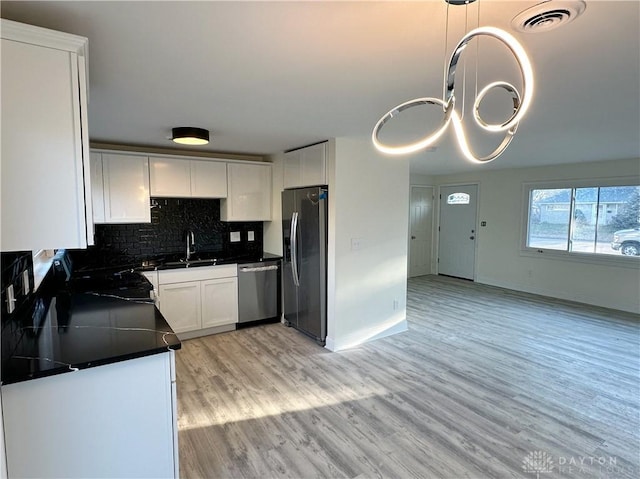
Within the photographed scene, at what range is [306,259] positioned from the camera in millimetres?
4016

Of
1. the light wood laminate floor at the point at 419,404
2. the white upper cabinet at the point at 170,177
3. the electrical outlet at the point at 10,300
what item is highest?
the white upper cabinet at the point at 170,177

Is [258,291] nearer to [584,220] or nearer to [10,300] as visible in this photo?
[10,300]

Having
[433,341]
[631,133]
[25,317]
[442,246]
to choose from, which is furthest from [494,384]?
[442,246]

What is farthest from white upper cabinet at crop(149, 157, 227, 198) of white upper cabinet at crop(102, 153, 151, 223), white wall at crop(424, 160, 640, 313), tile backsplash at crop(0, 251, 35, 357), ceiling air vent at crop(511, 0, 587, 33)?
white wall at crop(424, 160, 640, 313)

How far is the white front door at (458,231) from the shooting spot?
705cm

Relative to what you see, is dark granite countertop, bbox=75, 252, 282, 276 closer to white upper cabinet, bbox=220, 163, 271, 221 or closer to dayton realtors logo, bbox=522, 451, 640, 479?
white upper cabinet, bbox=220, 163, 271, 221

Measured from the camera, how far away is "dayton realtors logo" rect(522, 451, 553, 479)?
2041mm

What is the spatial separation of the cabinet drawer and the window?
5182 millimetres

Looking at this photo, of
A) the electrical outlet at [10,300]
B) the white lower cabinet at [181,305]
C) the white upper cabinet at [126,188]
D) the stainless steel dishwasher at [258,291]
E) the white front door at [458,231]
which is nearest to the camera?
the electrical outlet at [10,300]

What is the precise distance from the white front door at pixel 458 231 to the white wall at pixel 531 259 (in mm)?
169

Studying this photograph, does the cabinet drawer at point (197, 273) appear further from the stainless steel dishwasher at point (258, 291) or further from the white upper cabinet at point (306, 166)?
the white upper cabinet at point (306, 166)

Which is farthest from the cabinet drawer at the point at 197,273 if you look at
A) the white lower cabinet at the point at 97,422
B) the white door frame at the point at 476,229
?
the white door frame at the point at 476,229

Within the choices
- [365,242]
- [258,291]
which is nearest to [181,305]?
[258,291]

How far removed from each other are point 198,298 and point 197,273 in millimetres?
293
